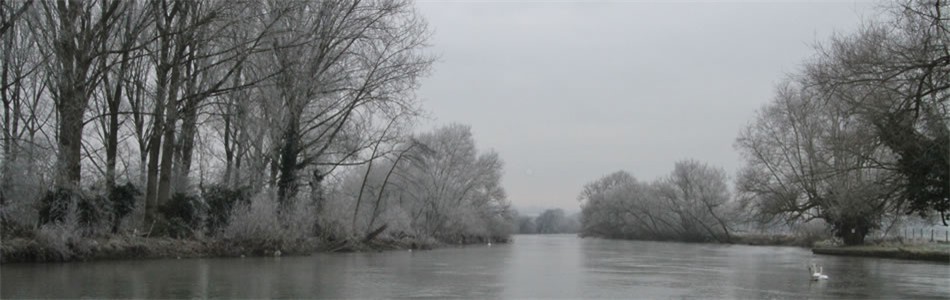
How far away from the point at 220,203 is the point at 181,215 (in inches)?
49.1

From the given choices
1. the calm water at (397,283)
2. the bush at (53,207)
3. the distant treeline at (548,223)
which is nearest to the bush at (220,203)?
the calm water at (397,283)

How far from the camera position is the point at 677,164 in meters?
81.4

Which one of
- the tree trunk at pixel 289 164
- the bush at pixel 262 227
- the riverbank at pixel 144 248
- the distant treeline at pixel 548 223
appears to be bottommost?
the distant treeline at pixel 548 223

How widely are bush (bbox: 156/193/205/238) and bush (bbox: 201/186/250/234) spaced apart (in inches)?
15.5

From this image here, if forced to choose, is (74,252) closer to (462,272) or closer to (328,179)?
(462,272)

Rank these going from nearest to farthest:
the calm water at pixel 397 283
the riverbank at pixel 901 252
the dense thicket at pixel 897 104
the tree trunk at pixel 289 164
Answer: the calm water at pixel 397 283 < the dense thicket at pixel 897 104 < the tree trunk at pixel 289 164 < the riverbank at pixel 901 252

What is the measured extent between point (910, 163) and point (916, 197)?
6.59 feet

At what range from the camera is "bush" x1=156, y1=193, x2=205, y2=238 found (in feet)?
74.8

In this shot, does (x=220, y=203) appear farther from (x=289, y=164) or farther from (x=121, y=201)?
(x=289, y=164)

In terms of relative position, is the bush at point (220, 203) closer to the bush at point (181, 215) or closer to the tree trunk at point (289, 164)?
the bush at point (181, 215)

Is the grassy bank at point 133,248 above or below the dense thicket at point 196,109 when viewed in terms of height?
below

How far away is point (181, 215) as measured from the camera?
23266 mm

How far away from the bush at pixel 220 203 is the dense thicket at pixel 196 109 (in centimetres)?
4

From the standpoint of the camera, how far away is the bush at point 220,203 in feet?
78.0
